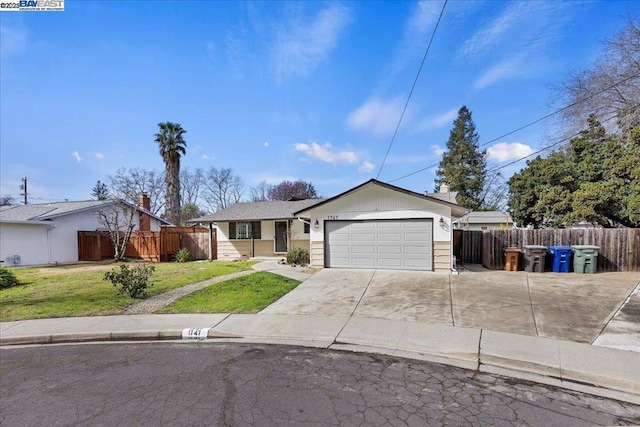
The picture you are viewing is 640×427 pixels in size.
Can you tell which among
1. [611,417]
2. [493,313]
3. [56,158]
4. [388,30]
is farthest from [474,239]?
[56,158]

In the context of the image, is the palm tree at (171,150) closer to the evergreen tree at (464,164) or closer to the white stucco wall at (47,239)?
the white stucco wall at (47,239)

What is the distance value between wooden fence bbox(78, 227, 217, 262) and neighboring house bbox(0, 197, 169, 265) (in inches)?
27.9

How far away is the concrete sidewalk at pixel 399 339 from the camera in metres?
4.25

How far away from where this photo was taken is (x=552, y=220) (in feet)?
68.6

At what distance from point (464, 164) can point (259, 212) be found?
3385 cm

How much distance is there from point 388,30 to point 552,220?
17749 mm

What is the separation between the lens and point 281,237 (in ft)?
61.6

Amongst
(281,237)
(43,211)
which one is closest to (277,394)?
(281,237)

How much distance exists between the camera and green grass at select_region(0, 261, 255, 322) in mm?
8086

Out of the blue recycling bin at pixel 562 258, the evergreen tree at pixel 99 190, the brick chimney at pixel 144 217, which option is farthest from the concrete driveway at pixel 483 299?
the evergreen tree at pixel 99 190

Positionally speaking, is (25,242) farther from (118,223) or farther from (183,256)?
(183,256)

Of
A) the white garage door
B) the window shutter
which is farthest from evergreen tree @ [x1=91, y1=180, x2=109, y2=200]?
the white garage door

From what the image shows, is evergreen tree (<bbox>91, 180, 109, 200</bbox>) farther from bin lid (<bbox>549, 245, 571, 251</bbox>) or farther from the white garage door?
bin lid (<bbox>549, 245, 571, 251</bbox>)

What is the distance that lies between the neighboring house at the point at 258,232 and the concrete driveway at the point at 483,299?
666 cm
